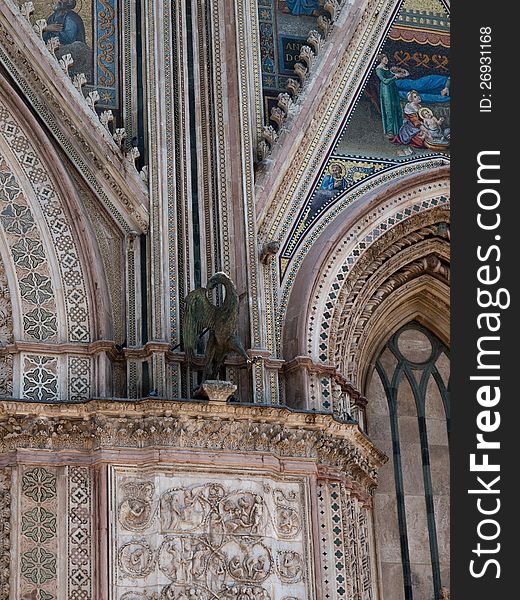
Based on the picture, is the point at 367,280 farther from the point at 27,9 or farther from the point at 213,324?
the point at 27,9

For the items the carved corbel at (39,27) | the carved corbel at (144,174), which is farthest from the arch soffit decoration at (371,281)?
the carved corbel at (39,27)

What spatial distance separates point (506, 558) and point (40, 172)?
610 cm

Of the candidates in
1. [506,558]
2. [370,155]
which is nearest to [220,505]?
[506,558]

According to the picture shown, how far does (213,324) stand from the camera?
16.7 meters

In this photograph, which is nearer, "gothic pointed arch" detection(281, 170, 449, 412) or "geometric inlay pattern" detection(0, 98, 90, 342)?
"geometric inlay pattern" detection(0, 98, 90, 342)

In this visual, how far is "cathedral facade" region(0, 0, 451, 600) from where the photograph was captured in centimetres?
1619

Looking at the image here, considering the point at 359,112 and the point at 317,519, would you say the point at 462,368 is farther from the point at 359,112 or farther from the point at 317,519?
the point at 359,112

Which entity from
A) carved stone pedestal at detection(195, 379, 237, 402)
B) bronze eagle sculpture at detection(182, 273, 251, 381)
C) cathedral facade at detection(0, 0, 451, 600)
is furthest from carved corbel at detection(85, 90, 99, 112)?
carved stone pedestal at detection(195, 379, 237, 402)

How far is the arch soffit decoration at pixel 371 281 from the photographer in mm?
17656

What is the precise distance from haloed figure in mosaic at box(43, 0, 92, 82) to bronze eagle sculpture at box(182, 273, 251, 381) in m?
2.95

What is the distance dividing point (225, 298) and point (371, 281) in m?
2.29

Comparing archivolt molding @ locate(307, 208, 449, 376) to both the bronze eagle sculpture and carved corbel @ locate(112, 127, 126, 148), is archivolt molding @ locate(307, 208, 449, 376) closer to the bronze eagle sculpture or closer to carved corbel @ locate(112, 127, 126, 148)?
the bronze eagle sculpture

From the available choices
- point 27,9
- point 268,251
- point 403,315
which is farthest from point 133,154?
point 403,315

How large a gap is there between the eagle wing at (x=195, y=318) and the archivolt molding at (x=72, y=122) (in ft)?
3.61
